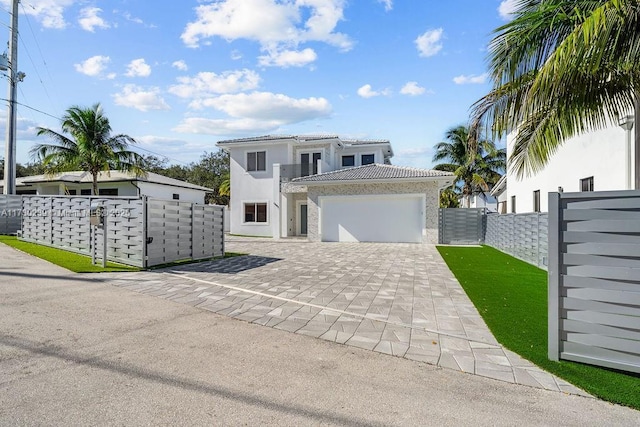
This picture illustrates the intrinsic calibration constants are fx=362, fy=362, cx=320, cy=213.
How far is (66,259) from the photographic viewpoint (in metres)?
10.0

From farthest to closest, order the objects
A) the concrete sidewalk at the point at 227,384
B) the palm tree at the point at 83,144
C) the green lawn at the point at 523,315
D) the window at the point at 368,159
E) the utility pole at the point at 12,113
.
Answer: the window at the point at 368,159 → the palm tree at the point at 83,144 → the utility pole at the point at 12,113 → the green lawn at the point at 523,315 → the concrete sidewalk at the point at 227,384

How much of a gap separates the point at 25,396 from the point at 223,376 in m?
1.62

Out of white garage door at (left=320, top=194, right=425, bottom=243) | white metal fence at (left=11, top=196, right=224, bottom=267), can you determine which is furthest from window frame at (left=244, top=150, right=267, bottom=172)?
white metal fence at (left=11, top=196, right=224, bottom=267)

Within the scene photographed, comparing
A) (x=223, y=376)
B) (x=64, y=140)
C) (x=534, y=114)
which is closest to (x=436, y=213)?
(x=534, y=114)

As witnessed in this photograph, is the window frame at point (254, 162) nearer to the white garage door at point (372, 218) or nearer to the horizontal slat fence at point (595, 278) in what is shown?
the white garage door at point (372, 218)

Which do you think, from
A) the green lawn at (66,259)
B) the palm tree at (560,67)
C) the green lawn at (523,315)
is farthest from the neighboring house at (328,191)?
the green lawn at (66,259)

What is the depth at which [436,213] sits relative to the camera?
62.4 ft

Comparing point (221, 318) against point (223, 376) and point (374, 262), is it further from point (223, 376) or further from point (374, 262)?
point (374, 262)

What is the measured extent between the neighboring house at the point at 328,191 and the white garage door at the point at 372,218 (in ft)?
0.17

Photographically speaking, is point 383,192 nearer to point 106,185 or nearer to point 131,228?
point 131,228

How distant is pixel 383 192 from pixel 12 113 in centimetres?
1869

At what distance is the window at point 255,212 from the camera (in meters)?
24.4

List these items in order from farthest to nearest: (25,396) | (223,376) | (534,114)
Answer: (534,114), (223,376), (25,396)

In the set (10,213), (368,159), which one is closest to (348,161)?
(368,159)
